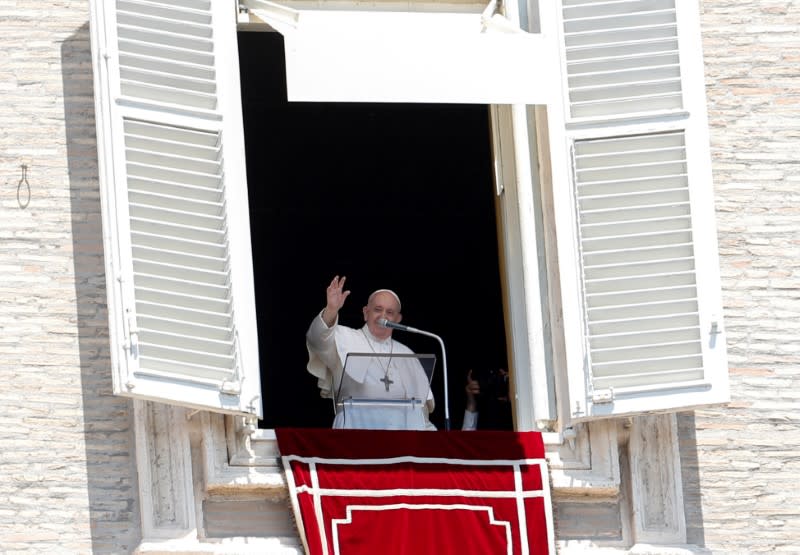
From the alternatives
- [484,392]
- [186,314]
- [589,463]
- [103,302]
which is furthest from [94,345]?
[484,392]

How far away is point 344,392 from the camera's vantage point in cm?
1027

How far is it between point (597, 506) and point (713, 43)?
2014 mm

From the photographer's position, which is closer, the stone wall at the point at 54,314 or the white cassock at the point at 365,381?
the stone wall at the point at 54,314

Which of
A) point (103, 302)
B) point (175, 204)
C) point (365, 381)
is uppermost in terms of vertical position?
point (175, 204)

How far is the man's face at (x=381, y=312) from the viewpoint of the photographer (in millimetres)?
10969

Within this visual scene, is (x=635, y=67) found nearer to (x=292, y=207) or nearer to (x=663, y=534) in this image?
(x=663, y=534)

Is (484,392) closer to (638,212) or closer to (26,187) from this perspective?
(638,212)

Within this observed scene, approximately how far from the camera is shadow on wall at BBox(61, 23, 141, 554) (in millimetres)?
9375

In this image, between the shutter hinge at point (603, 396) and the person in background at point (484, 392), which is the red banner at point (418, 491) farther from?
the person in background at point (484, 392)

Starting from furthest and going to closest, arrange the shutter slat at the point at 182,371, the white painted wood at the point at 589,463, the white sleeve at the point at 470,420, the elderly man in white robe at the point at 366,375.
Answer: the white sleeve at the point at 470,420 → the elderly man in white robe at the point at 366,375 → the white painted wood at the point at 589,463 → the shutter slat at the point at 182,371

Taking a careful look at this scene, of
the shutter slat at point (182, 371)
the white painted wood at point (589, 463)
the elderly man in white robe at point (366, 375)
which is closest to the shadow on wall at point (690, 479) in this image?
the white painted wood at point (589, 463)

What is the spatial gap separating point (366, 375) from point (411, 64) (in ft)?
4.42

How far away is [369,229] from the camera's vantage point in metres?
14.6

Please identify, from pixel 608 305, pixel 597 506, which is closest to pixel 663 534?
pixel 597 506
